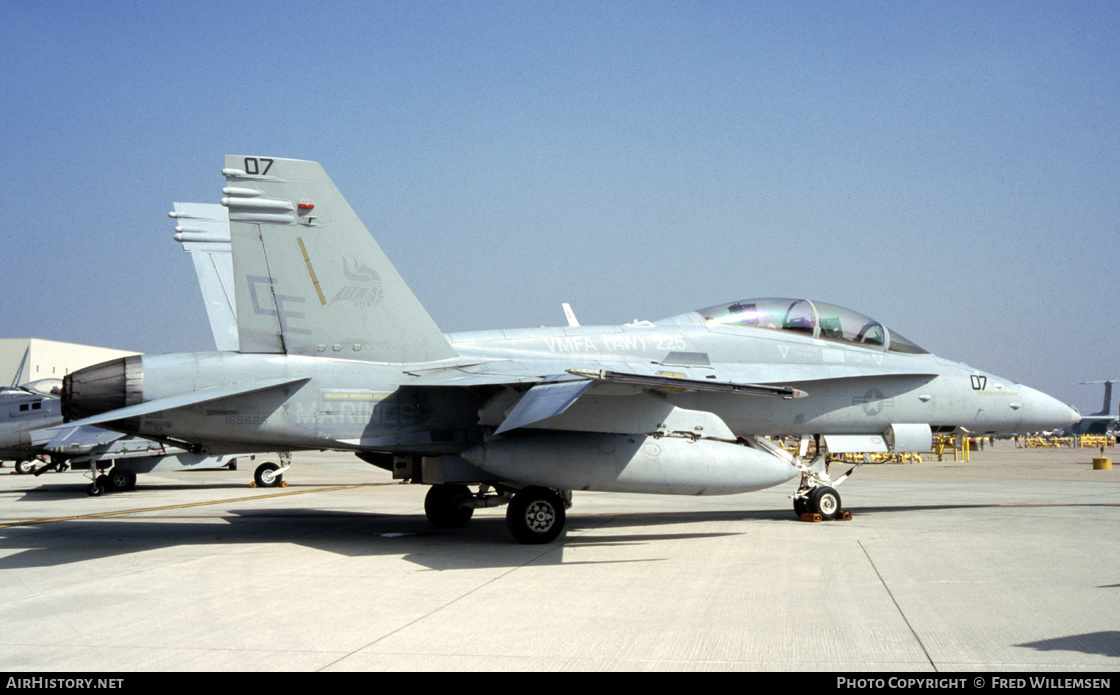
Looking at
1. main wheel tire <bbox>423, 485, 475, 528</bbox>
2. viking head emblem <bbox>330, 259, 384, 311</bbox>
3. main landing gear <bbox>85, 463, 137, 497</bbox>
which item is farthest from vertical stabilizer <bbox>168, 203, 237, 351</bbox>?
main landing gear <bbox>85, 463, 137, 497</bbox>

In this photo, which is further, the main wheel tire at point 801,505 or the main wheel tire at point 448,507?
the main wheel tire at point 801,505

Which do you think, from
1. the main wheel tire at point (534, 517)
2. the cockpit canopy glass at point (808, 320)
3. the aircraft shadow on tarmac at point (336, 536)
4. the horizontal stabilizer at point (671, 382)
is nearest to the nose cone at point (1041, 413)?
the cockpit canopy glass at point (808, 320)

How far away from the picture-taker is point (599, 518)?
12961 mm

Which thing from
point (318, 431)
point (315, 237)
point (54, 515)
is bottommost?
point (54, 515)

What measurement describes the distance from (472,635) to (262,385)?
4658 mm

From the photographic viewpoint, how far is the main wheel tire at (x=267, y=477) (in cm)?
2195

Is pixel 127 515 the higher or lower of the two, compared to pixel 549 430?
lower

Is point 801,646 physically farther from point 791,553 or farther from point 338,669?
point 791,553

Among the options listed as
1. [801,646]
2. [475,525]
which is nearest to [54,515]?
[475,525]

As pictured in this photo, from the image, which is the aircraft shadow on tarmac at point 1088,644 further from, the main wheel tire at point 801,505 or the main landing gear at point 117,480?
the main landing gear at point 117,480

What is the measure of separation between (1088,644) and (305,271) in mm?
7916

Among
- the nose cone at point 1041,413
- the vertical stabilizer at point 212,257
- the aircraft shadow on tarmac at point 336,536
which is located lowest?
the aircraft shadow on tarmac at point 336,536

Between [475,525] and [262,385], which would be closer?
[262,385]

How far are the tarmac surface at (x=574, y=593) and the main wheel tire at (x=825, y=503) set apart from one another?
1.23 ft
